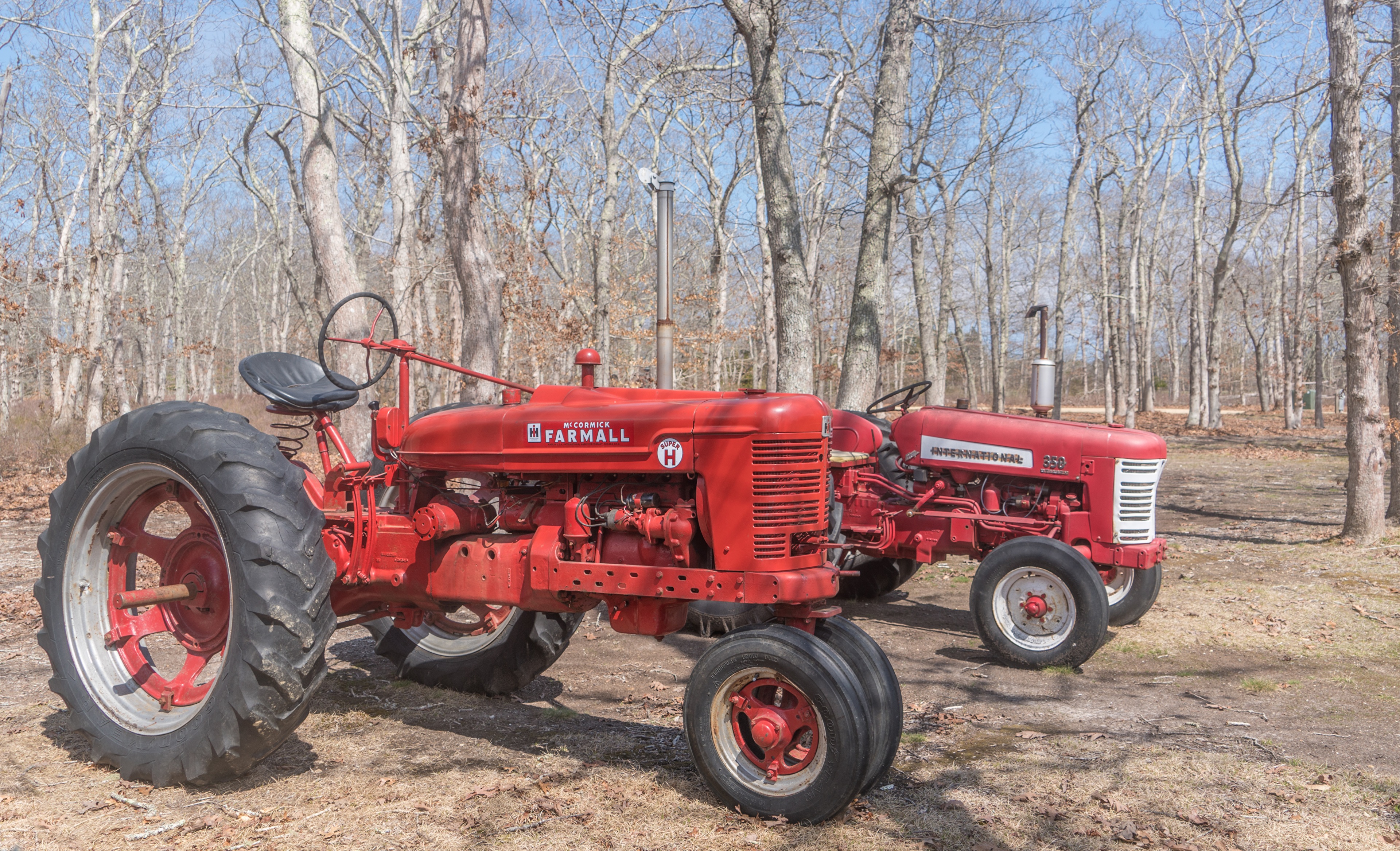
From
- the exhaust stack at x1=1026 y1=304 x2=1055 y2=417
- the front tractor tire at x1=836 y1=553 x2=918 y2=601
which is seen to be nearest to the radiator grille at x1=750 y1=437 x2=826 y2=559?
the exhaust stack at x1=1026 y1=304 x2=1055 y2=417

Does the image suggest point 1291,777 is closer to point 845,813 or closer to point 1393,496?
point 845,813

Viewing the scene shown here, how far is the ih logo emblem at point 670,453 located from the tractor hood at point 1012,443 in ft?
11.4

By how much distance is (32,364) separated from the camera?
74.7 feet

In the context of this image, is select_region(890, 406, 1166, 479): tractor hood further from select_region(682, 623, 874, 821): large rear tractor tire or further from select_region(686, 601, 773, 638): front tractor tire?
select_region(682, 623, 874, 821): large rear tractor tire

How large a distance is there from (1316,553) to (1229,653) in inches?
146

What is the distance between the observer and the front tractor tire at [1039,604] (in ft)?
17.3

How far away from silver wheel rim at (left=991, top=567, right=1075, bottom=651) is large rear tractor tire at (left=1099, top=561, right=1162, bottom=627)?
0.92 metres

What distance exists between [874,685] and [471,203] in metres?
8.39

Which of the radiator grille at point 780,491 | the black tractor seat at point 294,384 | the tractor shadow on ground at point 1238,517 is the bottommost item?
the tractor shadow on ground at point 1238,517

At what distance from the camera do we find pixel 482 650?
4637mm

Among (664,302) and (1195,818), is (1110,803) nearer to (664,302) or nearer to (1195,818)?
(1195,818)

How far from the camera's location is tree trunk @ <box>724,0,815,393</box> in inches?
344

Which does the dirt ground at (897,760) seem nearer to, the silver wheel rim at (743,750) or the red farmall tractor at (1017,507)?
the silver wheel rim at (743,750)

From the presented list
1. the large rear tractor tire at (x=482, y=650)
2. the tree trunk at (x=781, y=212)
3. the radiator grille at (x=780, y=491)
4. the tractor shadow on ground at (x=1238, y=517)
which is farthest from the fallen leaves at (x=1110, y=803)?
the tractor shadow on ground at (x=1238, y=517)
